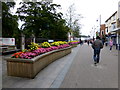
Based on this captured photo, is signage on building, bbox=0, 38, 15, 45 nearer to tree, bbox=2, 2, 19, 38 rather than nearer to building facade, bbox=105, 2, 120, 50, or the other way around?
tree, bbox=2, 2, 19, 38

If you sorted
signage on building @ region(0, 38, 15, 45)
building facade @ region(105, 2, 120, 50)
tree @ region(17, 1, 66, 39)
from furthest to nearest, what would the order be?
tree @ region(17, 1, 66, 39) < building facade @ region(105, 2, 120, 50) < signage on building @ region(0, 38, 15, 45)

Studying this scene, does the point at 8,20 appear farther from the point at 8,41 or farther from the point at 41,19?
the point at 41,19

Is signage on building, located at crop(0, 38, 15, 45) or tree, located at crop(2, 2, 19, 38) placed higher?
tree, located at crop(2, 2, 19, 38)

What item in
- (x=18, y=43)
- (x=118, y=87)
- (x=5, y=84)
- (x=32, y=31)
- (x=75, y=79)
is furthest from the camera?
(x=32, y=31)

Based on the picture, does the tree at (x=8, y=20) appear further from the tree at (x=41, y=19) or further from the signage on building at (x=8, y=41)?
the tree at (x=41, y=19)

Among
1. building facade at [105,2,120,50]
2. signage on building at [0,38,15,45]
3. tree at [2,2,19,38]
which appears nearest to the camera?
tree at [2,2,19,38]

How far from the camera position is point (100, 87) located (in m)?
4.03

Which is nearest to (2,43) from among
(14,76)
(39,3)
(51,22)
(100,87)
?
(14,76)

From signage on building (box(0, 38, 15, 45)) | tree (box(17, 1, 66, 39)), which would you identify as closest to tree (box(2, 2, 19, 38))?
signage on building (box(0, 38, 15, 45))

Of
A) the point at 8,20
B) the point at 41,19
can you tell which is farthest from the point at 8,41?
the point at 41,19

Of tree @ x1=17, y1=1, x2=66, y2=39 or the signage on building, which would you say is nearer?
the signage on building

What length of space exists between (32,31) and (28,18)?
365 cm

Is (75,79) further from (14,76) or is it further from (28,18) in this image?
(28,18)

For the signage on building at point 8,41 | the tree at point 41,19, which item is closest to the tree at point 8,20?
the signage on building at point 8,41
